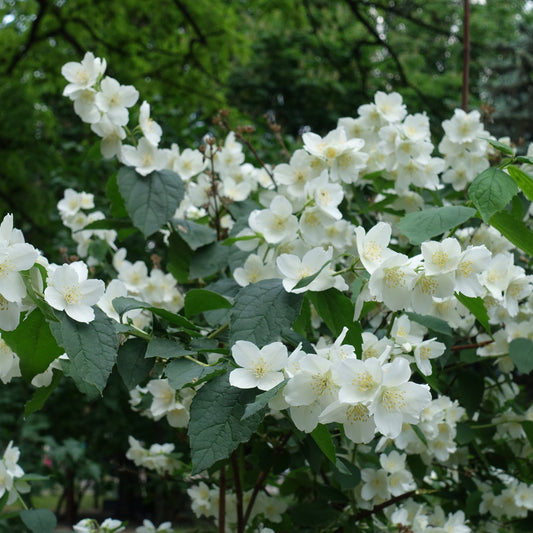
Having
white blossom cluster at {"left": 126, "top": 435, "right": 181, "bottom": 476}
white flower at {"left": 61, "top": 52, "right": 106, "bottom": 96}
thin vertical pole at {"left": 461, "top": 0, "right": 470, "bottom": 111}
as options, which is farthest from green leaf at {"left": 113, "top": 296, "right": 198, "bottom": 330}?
thin vertical pole at {"left": 461, "top": 0, "right": 470, "bottom": 111}

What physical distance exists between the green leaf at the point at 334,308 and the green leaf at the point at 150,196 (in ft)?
1.41

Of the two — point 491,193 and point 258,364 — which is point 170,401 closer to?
point 258,364

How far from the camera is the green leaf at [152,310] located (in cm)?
107

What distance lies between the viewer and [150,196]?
1448 mm

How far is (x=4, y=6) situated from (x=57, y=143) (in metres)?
1.49

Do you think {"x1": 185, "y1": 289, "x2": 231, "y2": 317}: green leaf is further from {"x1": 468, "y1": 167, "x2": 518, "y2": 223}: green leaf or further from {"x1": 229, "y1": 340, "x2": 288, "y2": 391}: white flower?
{"x1": 468, "y1": 167, "x2": 518, "y2": 223}: green leaf

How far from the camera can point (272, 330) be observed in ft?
3.44

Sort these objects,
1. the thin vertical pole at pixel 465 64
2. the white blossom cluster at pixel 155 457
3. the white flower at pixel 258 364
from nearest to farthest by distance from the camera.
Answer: the white flower at pixel 258 364 < the white blossom cluster at pixel 155 457 < the thin vertical pole at pixel 465 64

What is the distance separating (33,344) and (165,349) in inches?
8.8

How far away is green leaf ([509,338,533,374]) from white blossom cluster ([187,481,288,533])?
688 millimetres

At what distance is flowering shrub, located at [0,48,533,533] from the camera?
935 millimetres

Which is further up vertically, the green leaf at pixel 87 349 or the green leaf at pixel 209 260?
the green leaf at pixel 87 349

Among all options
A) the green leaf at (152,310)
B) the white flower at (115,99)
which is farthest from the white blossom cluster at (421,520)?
the white flower at (115,99)

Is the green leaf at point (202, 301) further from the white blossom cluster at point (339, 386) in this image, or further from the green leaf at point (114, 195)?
the green leaf at point (114, 195)
